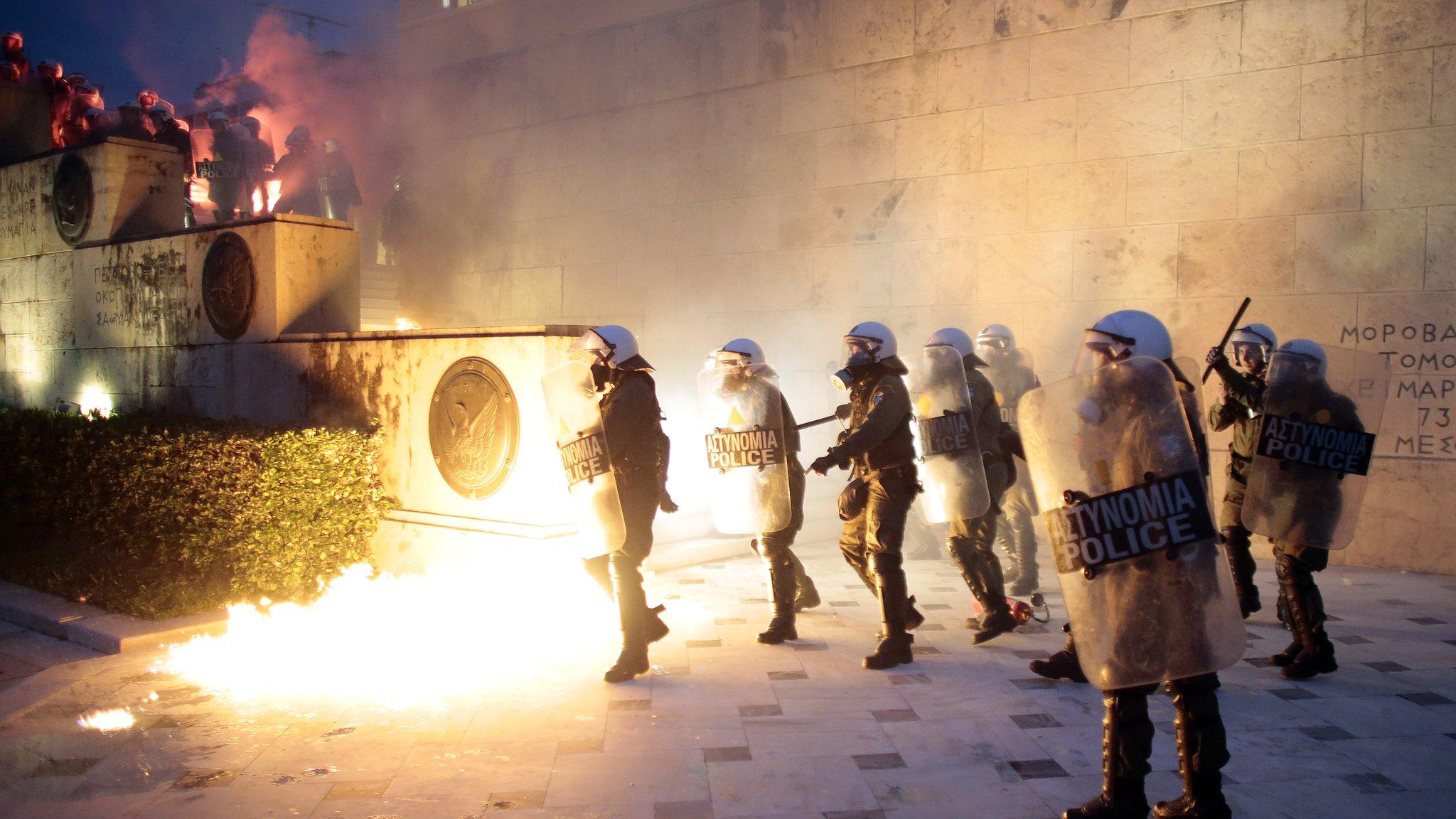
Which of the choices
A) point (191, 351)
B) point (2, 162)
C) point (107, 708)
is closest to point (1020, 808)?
point (107, 708)

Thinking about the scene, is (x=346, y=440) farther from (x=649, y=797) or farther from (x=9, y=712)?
(x=649, y=797)

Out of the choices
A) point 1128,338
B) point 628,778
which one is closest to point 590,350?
point 628,778

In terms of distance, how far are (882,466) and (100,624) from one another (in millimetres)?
5012

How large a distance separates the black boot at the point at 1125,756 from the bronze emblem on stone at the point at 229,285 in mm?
8621

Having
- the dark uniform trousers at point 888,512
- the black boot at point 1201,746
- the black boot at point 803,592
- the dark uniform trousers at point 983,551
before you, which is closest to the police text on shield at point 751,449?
the dark uniform trousers at point 888,512

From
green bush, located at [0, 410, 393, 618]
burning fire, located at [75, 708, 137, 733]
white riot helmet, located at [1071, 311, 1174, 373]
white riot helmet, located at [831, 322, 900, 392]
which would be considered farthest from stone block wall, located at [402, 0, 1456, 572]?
burning fire, located at [75, 708, 137, 733]

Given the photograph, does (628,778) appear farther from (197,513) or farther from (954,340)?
(197,513)

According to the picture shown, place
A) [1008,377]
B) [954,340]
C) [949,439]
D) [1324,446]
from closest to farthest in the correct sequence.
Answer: [1324,446], [949,439], [954,340], [1008,377]

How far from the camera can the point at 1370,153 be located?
8.45m

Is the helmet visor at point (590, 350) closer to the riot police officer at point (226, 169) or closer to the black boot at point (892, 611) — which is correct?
the black boot at point (892, 611)

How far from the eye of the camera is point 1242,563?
6055 millimetres

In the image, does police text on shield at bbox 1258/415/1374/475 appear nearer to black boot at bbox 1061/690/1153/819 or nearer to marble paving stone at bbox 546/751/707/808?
black boot at bbox 1061/690/1153/819

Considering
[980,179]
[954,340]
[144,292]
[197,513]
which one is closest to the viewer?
[954,340]

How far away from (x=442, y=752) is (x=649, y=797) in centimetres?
108
